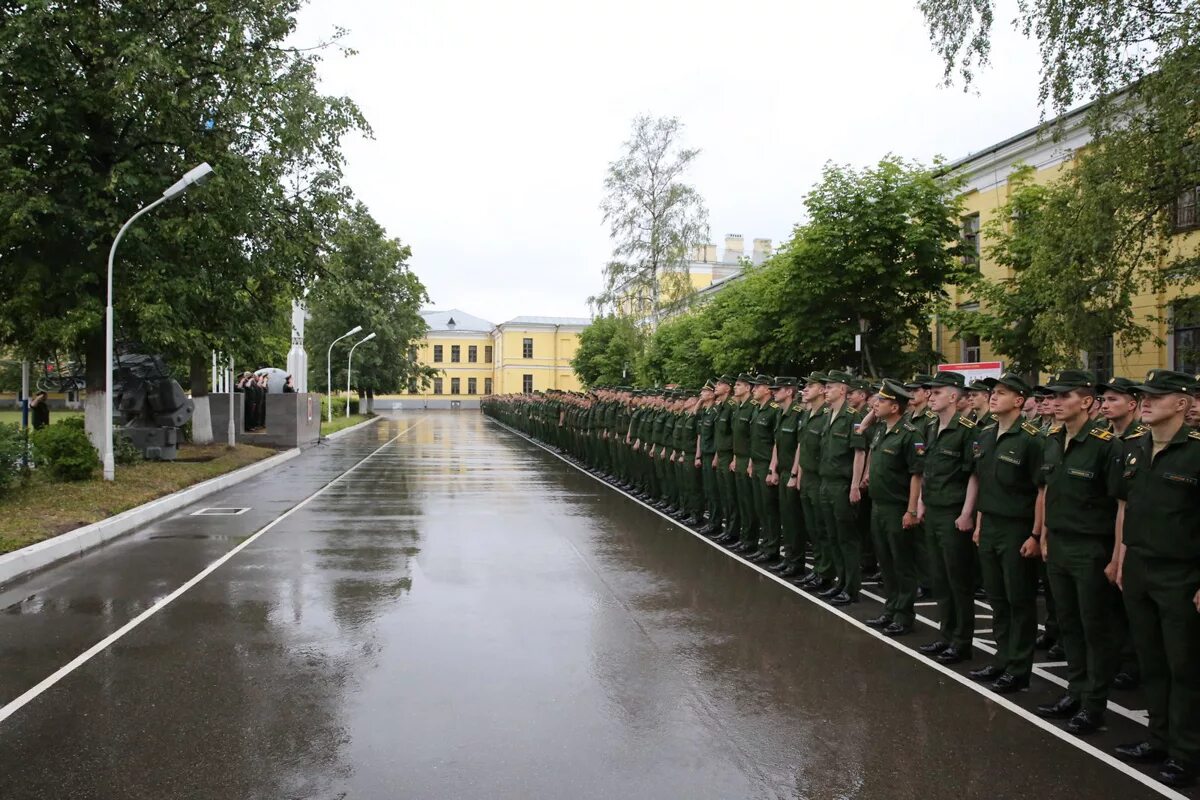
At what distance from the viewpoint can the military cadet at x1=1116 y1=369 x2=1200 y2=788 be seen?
452 centimetres

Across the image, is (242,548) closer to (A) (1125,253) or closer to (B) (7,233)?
(B) (7,233)

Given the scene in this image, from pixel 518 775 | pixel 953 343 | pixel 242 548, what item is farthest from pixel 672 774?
pixel 953 343

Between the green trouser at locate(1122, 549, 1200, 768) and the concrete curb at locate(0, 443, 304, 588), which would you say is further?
the concrete curb at locate(0, 443, 304, 588)

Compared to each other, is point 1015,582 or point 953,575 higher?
point 1015,582

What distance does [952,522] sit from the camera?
21.3 feet

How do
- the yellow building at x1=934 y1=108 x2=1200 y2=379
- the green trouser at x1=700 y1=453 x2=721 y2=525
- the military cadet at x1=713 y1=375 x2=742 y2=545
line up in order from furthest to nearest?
1. the yellow building at x1=934 y1=108 x2=1200 y2=379
2. the green trouser at x1=700 y1=453 x2=721 y2=525
3. the military cadet at x1=713 y1=375 x2=742 y2=545

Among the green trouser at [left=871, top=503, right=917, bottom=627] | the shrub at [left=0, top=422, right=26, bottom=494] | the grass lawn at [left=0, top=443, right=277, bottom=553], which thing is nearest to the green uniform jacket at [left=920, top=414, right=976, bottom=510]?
the green trouser at [left=871, top=503, right=917, bottom=627]

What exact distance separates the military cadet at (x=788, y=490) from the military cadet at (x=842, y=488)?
2.64 ft

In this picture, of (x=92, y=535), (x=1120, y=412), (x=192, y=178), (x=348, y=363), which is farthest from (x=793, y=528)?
(x=348, y=363)

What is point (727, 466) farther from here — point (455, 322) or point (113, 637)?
point (455, 322)

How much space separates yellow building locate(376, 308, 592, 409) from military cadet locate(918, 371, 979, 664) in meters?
93.3

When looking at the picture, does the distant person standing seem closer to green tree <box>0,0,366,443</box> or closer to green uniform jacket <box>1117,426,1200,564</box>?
green tree <box>0,0,366,443</box>

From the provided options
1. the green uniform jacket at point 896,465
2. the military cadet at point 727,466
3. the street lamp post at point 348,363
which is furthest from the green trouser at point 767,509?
the street lamp post at point 348,363

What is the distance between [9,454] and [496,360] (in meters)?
94.7
